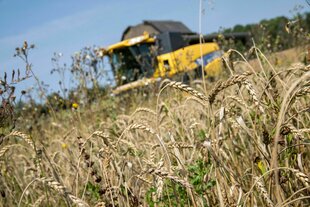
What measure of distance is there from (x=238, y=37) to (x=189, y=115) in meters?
22.2

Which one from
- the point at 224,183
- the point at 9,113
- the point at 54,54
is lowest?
the point at 224,183

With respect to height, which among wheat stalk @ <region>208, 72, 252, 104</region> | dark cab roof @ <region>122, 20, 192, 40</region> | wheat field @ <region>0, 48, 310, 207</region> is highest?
dark cab roof @ <region>122, 20, 192, 40</region>

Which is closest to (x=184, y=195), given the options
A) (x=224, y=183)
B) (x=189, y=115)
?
(x=224, y=183)

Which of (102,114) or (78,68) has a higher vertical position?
(78,68)

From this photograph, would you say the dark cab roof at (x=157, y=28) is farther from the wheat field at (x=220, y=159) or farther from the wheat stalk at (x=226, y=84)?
the wheat stalk at (x=226, y=84)

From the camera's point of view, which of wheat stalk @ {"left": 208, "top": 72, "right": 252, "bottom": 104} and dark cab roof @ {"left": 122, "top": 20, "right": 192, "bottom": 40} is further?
dark cab roof @ {"left": 122, "top": 20, "right": 192, "bottom": 40}

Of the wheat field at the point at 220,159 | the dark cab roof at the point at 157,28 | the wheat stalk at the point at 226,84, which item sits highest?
the dark cab roof at the point at 157,28

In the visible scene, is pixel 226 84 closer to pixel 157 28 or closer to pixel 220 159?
pixel 220 159

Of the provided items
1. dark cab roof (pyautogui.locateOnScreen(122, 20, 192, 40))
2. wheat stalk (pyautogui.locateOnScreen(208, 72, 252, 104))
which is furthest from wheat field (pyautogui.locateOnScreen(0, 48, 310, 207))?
dark cab roof (pyautogui.locateOnScreen(122, 20, 192, 40))

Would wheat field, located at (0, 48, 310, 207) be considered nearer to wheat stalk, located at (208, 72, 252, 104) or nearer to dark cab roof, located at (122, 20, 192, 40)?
wheat stalk, located at (208, 72, 252, 104)

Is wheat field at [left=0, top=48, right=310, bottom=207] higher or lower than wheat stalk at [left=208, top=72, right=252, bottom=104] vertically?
lower

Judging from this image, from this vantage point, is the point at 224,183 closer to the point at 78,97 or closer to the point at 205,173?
the point at 205,173

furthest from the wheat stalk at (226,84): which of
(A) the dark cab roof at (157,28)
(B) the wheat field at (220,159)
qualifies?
(A) the dark cab roof at (157,28)

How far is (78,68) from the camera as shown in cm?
479
